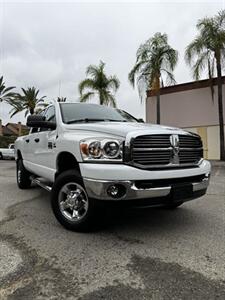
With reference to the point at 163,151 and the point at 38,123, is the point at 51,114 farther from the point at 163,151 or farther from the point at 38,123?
the point at 163,151

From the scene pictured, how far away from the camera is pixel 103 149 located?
11.4ft

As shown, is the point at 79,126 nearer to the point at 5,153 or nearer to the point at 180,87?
the point at 180,87

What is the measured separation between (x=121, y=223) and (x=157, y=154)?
1305 millimetres

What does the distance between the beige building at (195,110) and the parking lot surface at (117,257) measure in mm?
16434

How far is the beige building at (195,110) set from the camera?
2017 cm

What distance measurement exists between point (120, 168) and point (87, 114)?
1.82 m

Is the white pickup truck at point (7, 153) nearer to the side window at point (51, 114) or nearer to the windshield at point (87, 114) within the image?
the side window at point (51, 114)

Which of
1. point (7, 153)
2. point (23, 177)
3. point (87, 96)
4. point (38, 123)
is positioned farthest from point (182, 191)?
point (7, 153)

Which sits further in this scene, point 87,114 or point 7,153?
point 7,153

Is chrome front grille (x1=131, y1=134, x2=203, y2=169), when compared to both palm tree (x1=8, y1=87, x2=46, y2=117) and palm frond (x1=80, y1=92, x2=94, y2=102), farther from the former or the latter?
palm tree (x1=8, y1=87, x2=46, y2=117)

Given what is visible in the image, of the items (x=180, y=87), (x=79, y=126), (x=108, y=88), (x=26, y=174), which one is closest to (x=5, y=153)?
(x=108, y=88)

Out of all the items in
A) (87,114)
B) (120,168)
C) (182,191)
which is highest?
(87,114)

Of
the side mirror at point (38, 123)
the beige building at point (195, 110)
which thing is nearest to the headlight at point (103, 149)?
the side mirror at point (38, 123)

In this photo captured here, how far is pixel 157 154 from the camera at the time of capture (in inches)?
141
